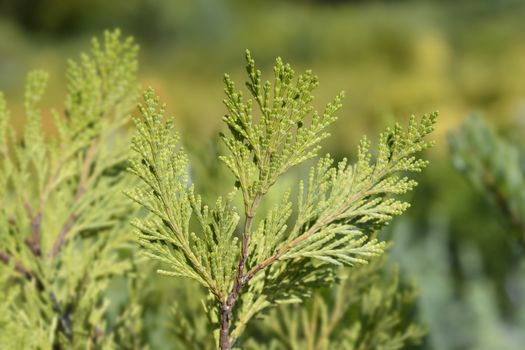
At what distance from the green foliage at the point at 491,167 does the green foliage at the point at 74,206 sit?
431mm

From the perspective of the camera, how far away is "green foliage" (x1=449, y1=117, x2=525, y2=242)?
2.55 feet

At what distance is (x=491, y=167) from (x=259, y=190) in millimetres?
512

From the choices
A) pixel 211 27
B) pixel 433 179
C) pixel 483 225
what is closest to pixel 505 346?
pixel 483 225

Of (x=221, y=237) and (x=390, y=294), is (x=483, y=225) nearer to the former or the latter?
(x=390, y=294)

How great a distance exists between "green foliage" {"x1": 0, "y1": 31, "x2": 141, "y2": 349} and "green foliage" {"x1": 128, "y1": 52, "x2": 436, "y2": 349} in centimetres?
Answer: 17

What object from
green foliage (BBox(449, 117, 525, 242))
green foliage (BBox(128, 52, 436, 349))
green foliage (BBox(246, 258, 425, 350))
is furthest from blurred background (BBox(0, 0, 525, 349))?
green foliage (BBox(128, 52, 436, 349))

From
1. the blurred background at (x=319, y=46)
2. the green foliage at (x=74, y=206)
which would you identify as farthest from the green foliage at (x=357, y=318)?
the blurred background at (x=319, y=46)

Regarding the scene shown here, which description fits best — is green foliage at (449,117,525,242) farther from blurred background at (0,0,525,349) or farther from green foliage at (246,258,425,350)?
blurred background at (0,0,525,349)

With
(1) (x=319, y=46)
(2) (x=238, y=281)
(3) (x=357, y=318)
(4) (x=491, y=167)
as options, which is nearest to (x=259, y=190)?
(2) (x=238, y=281)

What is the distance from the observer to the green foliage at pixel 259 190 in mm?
379

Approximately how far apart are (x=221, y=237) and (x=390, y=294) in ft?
0.71

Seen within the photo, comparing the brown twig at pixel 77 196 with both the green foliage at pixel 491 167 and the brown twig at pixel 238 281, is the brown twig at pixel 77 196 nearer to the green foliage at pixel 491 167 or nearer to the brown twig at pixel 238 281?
the brown twig at pixel 238 281

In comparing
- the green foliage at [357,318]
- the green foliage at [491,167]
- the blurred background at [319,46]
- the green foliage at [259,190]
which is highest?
the blurred background at [319,46]

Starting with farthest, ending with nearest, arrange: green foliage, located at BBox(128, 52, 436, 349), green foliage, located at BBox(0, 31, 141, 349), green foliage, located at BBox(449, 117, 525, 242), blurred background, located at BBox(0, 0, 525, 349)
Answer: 1. blurred background, located at BBox(0, 0, 525, 349)
2. green foliage, located at BBox(449, 117, 525, 242)
3. green foliage, located at BBox(0, 31, 141, 349)
4. green foliage, located at BBox(128, 52, 436, 349)
